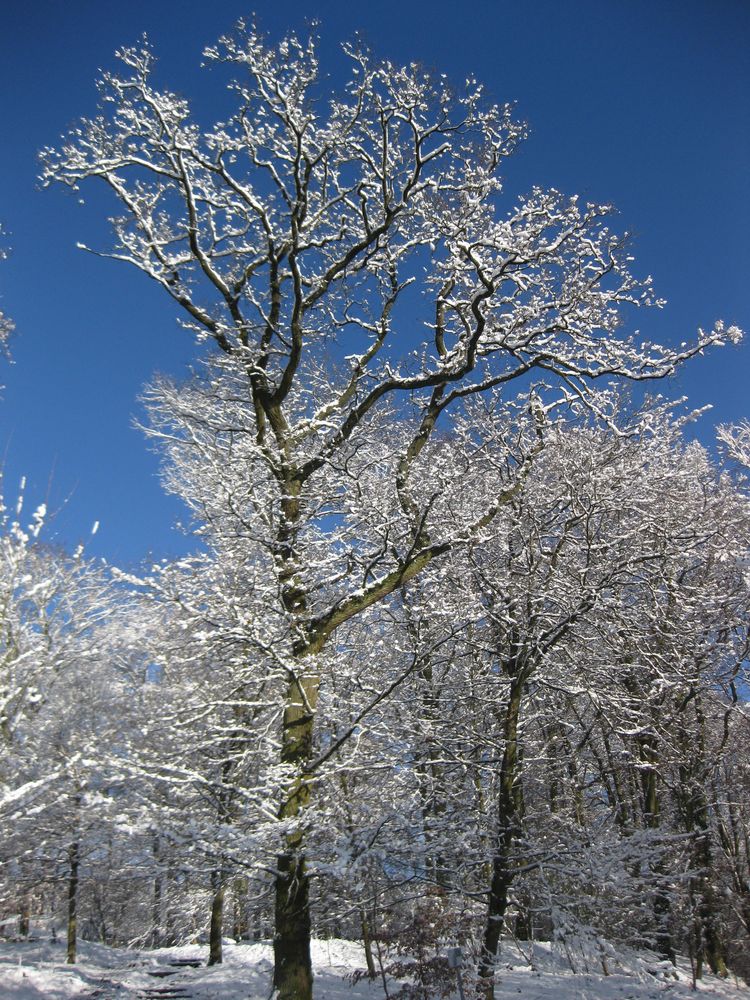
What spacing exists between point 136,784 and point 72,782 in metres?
0.53

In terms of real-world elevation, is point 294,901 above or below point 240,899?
above

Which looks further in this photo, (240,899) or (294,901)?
(240,899)

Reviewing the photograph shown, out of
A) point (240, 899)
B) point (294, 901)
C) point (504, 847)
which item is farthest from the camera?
point (240, 899)

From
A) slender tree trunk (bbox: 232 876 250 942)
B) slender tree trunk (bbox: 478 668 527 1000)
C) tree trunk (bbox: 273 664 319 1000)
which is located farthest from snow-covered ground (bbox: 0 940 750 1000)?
tree trunk (bbox: 273 664 319 1000)

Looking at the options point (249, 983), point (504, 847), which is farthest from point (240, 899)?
point (249, 983)

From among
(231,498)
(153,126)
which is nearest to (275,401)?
(231,498)

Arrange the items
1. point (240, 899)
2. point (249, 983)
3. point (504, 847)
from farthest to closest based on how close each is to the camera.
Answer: point (249, 983)
point (240, 899)
point (504, 847)

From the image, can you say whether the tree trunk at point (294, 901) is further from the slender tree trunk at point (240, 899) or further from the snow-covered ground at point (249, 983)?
the snow-covered ground at point (249, 983)

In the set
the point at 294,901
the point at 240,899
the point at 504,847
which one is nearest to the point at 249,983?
the point at 240,899

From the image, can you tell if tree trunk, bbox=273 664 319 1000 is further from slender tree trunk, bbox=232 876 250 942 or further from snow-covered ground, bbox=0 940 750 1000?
snow-covered ground, bbox=0 940 750 1000

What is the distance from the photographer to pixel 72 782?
5.66 m

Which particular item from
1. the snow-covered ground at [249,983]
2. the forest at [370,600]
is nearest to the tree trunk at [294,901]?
the forest at [370,600]

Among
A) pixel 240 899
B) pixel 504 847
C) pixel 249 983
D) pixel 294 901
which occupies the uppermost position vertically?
pixel 504 847

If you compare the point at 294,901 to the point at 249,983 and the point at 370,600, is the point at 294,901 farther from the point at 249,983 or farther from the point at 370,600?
the point at 249,983
